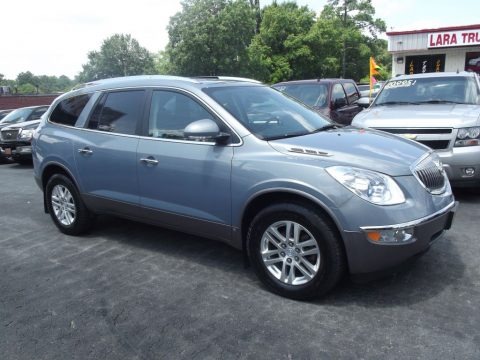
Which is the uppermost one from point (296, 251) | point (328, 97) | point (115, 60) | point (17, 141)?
point (115, 60)

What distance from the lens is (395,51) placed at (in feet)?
76.3

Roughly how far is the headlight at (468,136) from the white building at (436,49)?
18842mm

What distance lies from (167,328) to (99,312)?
63 cm

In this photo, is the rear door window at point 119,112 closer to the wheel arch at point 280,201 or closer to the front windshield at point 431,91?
the wheel arch at point 280,201

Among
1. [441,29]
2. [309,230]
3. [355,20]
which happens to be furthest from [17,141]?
[355,20]

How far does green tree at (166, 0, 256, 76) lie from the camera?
37.9m

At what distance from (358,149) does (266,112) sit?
3.40 feet

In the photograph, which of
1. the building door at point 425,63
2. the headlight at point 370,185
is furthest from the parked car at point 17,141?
the building door at point 425,63

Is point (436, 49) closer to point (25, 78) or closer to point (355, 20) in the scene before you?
point (355, 20)

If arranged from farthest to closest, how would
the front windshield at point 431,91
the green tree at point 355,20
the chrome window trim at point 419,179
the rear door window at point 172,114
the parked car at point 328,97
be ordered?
the green tree at point 355,20 < the parked car at point 328,97 < the front windshield at point 431,91 < the rear door window at point 172,114 < the chrome window trim at point 419,179

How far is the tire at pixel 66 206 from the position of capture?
5.16 metres

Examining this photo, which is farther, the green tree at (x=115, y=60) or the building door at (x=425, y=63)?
the green tree at (x=115, y=60)

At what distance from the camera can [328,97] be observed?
30.0ft

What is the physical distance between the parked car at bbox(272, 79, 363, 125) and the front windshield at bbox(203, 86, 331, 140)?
4.50 metres
